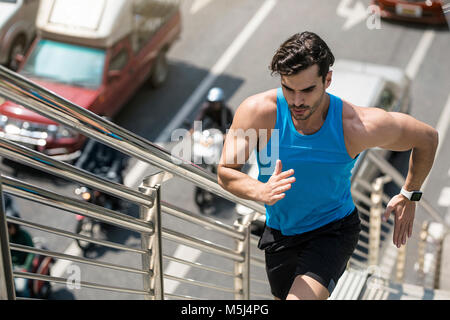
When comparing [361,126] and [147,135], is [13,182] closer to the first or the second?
[361,126]

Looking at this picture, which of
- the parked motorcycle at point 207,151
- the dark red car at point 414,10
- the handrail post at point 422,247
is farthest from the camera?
the dark red car at point 414,10

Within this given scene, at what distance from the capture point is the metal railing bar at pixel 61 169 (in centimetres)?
252

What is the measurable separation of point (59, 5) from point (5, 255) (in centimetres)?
977

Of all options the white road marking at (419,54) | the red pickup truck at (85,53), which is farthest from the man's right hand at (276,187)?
the white road marking at (419,54)

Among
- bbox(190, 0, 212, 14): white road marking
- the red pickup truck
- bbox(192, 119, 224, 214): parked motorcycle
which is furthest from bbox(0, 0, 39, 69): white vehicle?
bbox(192, 119, 224, 214): parked motorcycle

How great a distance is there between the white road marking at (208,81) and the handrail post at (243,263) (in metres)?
6.39

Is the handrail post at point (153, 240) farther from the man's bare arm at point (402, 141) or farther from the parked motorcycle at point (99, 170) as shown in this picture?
the parked motorcycle at point (99, 170)

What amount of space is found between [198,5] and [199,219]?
1220cm

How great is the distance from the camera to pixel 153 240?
339cm

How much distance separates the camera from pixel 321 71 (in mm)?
3191

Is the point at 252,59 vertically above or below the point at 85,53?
above

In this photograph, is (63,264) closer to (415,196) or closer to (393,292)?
(393,292)

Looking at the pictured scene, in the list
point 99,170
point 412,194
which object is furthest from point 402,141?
point 99,170
